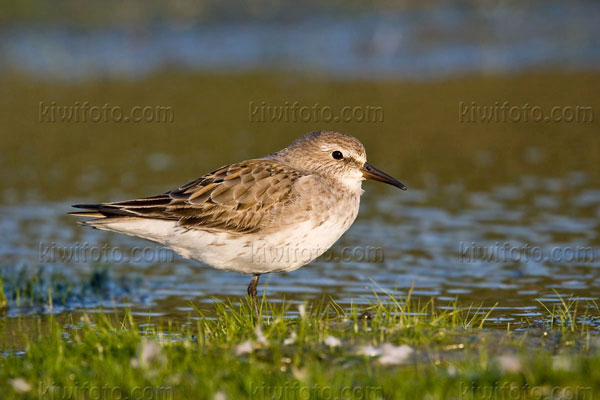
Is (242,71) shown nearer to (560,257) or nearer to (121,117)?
(121,117)

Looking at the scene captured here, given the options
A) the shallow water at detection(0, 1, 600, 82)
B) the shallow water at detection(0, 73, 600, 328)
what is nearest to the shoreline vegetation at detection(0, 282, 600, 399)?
the shallow water at detection(0, 73, 600, 328)

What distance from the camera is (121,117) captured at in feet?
92.0

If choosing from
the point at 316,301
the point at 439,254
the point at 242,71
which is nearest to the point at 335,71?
the point at 242,71

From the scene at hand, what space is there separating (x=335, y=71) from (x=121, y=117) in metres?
8.87

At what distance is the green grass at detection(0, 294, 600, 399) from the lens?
8.16m

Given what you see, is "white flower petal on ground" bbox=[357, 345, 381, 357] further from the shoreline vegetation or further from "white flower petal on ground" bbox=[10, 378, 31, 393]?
"white flower petal on ground" bbox=[10, 378, 31, 393]

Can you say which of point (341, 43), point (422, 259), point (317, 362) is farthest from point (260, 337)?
point (341, 43)

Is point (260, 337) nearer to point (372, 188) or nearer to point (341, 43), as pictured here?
point (372, 188)

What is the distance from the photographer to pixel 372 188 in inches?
824

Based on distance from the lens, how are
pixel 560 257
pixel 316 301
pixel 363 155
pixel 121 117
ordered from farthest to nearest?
pixel 121 117, pixel 560 257, pixel 316 301, pixel 363 155

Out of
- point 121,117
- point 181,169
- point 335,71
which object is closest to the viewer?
point 181,169

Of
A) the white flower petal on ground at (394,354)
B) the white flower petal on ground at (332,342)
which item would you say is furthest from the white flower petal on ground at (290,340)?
the white flower petal on ground at (394,354)

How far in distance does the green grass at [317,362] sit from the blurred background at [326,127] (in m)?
1.62

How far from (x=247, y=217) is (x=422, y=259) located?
509 centimetres
